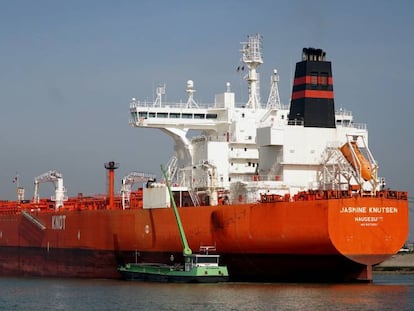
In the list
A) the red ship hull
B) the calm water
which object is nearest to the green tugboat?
the calm water

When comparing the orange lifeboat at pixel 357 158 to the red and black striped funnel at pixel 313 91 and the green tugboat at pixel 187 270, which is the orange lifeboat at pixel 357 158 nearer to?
the red and black striped funnel at pixel 313 91

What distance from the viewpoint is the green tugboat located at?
113ft

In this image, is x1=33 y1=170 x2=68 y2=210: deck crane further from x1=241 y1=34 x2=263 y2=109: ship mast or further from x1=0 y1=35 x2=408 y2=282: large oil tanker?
x1=241 y1=34 x2=263 y2=109: ship mast

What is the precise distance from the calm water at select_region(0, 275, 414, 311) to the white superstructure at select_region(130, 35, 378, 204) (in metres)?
3.93

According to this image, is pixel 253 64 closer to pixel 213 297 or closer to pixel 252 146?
pixel 252 146

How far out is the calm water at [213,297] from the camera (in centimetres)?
2841

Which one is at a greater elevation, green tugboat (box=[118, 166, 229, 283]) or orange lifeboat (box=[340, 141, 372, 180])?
orange lifeboat (box=[340, 141, 372, 180])

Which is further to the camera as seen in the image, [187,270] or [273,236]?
[187,270]

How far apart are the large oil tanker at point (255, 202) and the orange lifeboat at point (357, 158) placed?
5 cm

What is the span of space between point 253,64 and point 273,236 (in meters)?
10.4

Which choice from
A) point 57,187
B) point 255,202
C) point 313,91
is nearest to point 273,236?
Answer: point 255,202

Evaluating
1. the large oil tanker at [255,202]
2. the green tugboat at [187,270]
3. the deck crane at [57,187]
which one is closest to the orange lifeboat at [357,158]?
the large oil tanker at [255,202]

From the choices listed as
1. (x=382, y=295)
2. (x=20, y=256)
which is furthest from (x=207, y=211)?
(x=20, y=256)

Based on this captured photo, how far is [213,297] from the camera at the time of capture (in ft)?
99.9
